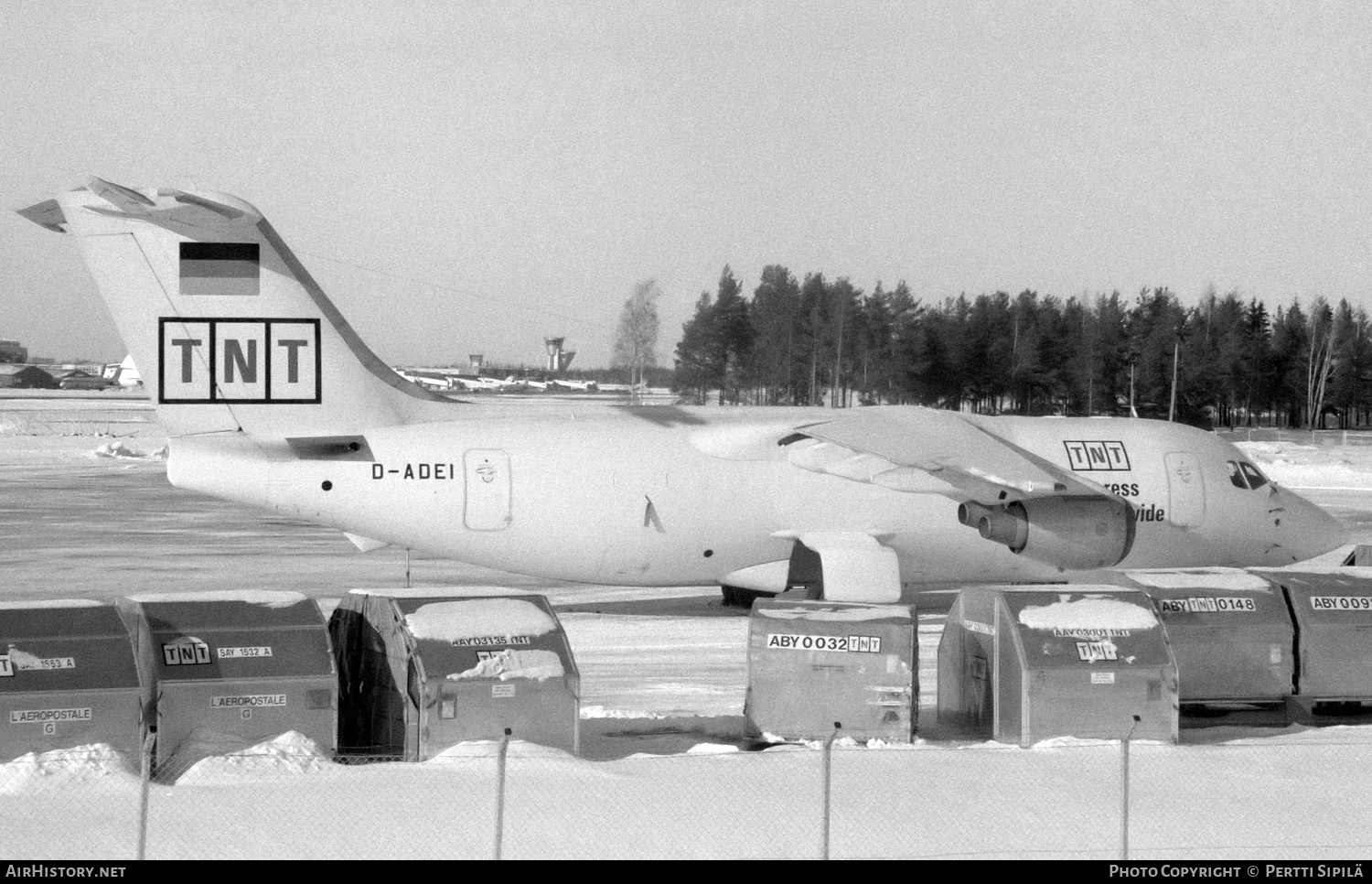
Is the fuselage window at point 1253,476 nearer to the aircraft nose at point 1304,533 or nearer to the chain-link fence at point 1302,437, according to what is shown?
the aircraft nose at point 1304,533

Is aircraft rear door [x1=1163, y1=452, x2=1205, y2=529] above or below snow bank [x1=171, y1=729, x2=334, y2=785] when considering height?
above

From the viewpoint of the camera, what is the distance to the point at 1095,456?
1927cm

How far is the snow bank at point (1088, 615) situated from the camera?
40.0ft

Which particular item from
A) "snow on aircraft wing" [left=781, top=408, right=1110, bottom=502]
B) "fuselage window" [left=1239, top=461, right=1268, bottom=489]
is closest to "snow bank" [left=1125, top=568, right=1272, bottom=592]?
"snow on aircraft wing" [left=781, top=408, right=1110, bottom=502]

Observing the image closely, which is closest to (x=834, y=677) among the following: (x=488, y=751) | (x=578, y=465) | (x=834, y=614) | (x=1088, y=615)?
(x=834, y=614)

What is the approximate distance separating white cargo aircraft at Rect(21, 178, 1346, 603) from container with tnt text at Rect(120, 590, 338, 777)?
227 inches

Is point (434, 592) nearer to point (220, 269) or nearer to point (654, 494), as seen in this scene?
point (654, 494)

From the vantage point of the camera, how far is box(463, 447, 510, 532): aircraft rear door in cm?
1720

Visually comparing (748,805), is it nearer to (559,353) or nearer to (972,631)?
(972,631)

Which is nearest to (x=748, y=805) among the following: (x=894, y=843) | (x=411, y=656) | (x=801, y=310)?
(x=894, y=843)

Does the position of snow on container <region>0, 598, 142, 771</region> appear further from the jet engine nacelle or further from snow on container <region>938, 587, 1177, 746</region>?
the jet engine nacelle

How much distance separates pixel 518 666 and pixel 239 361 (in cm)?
726
